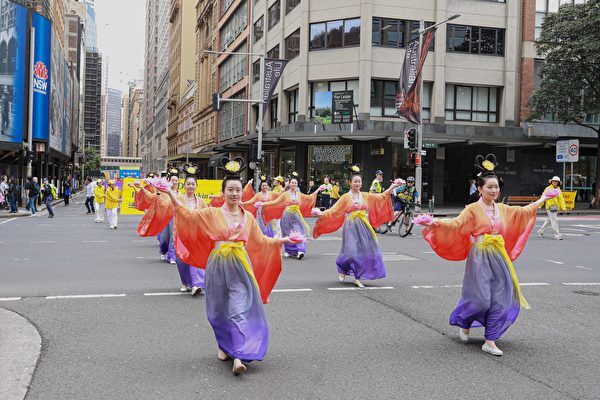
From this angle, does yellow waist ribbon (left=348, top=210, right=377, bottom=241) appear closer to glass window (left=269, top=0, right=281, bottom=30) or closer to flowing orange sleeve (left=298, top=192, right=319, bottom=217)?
flowing orange sleeve (left=298, top=192, right=319, bottom=217)

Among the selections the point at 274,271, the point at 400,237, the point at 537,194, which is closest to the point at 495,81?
the point at 537,194

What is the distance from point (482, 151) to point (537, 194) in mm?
4434

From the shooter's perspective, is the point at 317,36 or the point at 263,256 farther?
the point at 317,36

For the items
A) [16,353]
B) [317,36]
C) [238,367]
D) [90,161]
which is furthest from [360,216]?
[90,161]

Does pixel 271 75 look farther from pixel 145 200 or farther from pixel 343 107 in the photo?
pixel 145 200

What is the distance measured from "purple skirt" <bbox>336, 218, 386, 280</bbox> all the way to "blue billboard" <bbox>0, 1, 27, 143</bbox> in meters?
27.9

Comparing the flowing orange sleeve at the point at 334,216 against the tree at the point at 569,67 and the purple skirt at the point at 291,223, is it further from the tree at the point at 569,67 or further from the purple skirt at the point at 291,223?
the tree at the point at 569,67

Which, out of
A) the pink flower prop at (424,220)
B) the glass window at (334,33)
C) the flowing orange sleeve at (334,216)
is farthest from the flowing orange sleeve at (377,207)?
the glass window at (334,33)

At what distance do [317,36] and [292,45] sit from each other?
2948 millimetres

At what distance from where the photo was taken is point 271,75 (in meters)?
31.1

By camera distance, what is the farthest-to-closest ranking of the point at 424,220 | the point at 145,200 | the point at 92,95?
the point at 92,95 → the point at 145,200 → the point at 424,220

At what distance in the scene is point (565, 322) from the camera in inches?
276

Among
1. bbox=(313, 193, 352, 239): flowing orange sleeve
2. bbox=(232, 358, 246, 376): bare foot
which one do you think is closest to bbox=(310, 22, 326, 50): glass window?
bbox=(313, 193, 352, 239): flowing orange sleeve

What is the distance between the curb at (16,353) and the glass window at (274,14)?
118 ft
